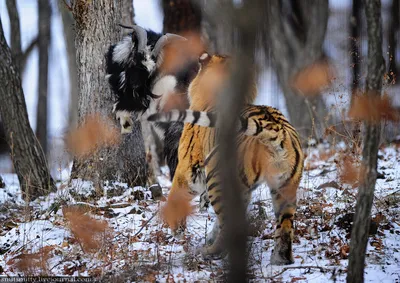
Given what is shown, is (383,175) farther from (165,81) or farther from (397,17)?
(397,17)

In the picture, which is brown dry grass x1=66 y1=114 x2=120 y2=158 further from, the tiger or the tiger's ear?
the tiger

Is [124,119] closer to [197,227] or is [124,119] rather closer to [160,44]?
[160,44]

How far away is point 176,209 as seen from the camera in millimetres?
5758

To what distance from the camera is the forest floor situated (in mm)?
4695

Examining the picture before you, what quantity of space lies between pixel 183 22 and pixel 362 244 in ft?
28.9

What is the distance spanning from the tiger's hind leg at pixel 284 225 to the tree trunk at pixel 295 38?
41.8ft

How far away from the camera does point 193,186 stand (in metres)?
5.81

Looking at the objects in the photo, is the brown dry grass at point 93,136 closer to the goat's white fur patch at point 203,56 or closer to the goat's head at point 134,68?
the goat's head at point 134,68

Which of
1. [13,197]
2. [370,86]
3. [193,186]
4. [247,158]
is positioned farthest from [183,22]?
[370,86]

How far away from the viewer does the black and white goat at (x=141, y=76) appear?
23.3 feet

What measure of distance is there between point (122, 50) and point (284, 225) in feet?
11.1

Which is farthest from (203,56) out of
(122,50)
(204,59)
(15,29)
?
(15,29)

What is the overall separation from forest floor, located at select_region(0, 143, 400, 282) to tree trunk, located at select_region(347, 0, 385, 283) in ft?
2.57

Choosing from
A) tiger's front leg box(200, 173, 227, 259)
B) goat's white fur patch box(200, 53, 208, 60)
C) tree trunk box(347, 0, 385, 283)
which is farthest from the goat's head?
tree trunk box(347, 0, 385, 283)
